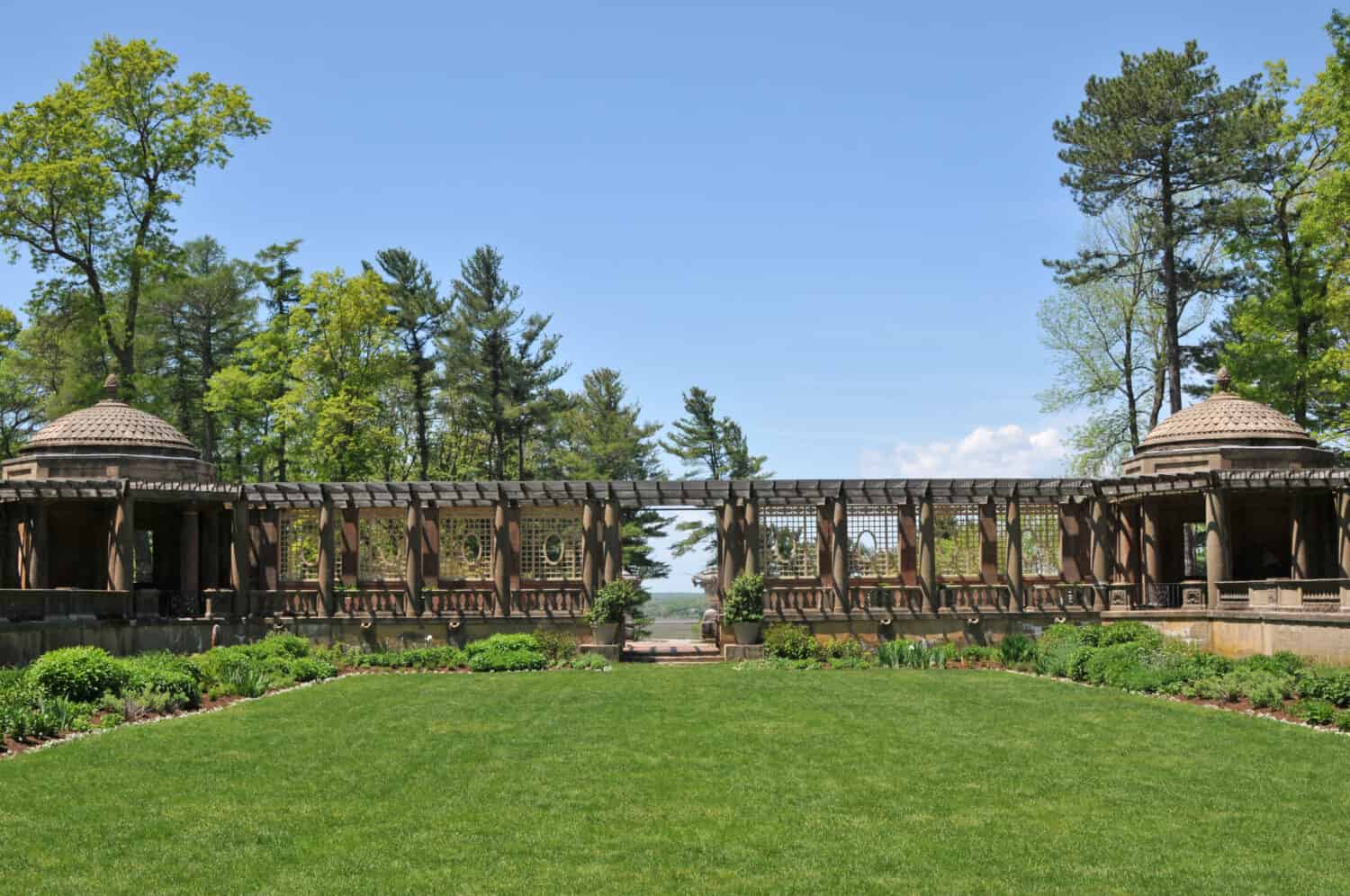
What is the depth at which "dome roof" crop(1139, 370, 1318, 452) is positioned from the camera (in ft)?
117

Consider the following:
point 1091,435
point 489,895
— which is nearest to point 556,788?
point 489,895

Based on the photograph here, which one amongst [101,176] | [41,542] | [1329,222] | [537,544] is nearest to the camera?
[41,542]

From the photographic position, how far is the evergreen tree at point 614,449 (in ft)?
221

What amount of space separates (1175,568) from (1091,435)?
15.4m

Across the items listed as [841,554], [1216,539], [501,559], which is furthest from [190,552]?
[1216,539]

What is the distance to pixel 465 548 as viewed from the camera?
121 ft

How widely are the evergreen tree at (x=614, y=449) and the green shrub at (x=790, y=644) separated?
33700 millimetres

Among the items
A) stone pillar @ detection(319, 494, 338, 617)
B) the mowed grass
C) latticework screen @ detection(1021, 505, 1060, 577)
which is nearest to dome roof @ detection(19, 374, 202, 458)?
stone pillar @ detection(319, 494, 338, 617)

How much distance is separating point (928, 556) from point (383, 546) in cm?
1511

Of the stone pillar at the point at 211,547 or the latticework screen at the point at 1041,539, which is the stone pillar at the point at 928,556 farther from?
the stone pillar at the point at 211,547

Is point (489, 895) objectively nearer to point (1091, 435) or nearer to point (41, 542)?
point (41, 542)

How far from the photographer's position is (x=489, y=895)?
1182 cm

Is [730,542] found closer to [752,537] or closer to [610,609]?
[752,537]

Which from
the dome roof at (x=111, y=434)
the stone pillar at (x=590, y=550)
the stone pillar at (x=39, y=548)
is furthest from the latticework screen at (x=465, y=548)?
the stone pillar at (x=39, y=548)
